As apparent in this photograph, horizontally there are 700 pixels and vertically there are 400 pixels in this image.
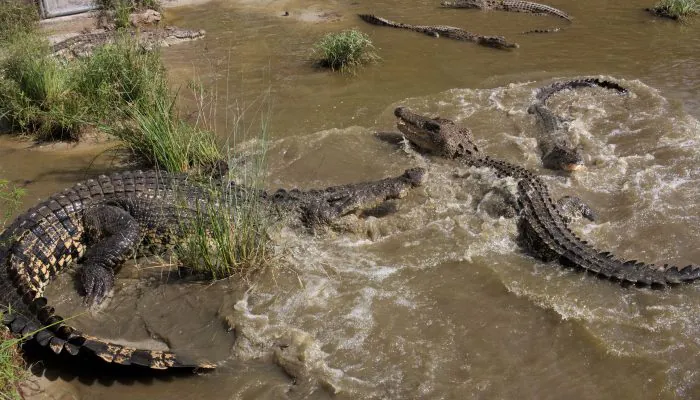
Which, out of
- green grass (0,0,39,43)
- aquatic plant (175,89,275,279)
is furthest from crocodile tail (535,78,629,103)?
green grass (0,0,39,43)

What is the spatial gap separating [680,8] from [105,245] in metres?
12.8

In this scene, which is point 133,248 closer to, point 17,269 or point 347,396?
point 17,269

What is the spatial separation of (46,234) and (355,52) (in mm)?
6150

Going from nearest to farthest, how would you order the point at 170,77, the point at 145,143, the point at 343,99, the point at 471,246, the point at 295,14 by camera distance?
the point at 471,246, the point at 145,143, the point at 343,99, the point at 170,77, the point at 295,14

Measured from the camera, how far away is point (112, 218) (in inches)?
209

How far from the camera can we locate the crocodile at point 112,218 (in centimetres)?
481

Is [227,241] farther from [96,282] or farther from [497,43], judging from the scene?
[497,43]

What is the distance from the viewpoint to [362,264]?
17.1ft

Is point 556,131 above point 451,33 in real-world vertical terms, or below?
below

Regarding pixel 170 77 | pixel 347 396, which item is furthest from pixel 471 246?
pixel 170 77

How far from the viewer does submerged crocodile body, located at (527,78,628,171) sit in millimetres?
6895

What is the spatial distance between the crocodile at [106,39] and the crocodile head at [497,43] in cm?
603

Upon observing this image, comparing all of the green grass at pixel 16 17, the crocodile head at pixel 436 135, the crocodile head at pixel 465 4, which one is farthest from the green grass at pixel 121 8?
the crocodile head at pixel 436 135

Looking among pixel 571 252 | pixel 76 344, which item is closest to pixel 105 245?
pixel 76 344
